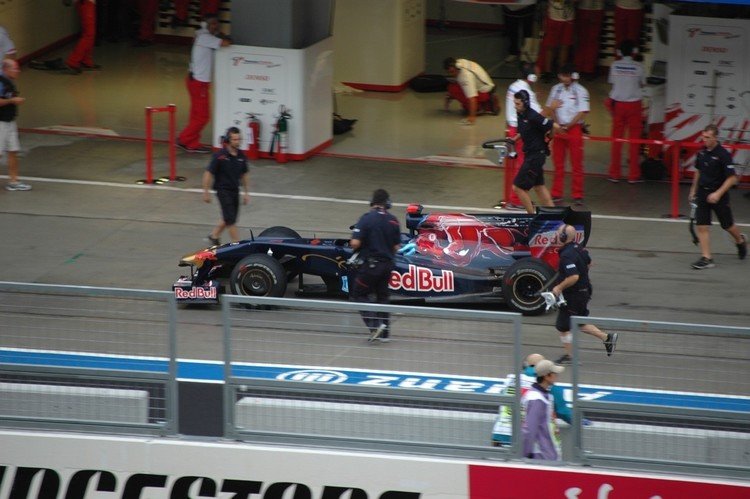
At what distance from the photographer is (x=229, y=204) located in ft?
48.3

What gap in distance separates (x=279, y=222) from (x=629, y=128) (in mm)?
5409

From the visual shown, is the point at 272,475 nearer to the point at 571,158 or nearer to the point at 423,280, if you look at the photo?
the point at 423,280

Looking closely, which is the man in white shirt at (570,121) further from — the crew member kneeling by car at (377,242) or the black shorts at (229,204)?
the crew member kneeling by car at (377,242)

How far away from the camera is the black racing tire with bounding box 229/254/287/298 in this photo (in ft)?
43.4

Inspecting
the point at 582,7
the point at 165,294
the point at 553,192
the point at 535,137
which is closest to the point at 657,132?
the point at 553,192

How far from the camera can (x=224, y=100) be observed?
63.0 feet

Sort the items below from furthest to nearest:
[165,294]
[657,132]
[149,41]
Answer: [149,41] < [657,132] < [165,294]

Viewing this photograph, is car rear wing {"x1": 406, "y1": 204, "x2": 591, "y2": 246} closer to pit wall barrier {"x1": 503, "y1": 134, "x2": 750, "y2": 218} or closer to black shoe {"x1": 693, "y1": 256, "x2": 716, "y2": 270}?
black shoe {"x1": 693, "y1": 256, "x2": 716, "y2": 270}

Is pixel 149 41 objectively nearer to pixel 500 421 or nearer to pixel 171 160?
pixel 171 160

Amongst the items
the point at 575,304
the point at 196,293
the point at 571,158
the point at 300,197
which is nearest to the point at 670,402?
the point at 575,304

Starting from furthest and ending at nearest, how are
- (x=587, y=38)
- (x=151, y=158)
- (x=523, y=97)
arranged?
(x=587, y=38) → (x=151, y=158) → (x=523, y=97)

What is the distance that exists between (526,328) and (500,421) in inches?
177

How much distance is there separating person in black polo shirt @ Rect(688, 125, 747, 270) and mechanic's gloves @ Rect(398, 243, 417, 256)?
3453 millimetres

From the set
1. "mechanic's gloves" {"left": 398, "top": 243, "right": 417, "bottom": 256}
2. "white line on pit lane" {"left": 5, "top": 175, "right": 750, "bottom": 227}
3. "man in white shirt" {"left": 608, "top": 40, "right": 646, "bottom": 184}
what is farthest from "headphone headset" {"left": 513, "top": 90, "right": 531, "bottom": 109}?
"mechanic's gloves" {"left": 398, "top": 243, "right": 417, "bottom": 256}
